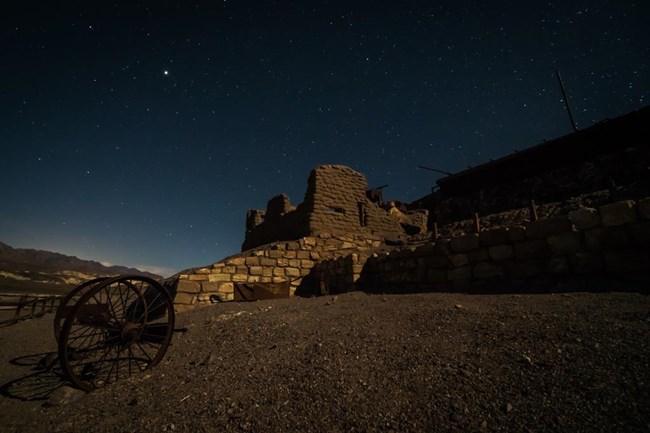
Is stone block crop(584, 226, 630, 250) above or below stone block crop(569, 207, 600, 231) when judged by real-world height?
below

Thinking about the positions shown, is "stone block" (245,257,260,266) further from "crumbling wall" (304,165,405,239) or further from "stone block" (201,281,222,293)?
"crumbling wall" (304,165,405,239)

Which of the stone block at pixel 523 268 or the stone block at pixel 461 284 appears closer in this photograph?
the stone block at pixel 523 268

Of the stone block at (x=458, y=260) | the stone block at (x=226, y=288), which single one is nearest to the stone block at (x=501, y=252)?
the stone block at (x=458, y=260)

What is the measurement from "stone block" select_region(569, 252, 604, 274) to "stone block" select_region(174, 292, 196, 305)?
795 centimetres

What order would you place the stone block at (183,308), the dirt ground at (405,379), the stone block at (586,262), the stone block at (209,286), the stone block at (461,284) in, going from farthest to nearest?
the stone block at (209,286) → the stone block at (183,308) → the stone block at (461,284) → the stone block at (586,262) → the dirt ground at (405,379)

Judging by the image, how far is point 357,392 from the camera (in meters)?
2.38

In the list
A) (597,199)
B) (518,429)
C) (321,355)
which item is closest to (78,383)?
(321,355)

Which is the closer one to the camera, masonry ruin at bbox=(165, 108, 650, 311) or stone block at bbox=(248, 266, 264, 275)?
masonry ruin at bbox=(165, 108, 650, 311)

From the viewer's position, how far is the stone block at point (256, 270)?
8436mm

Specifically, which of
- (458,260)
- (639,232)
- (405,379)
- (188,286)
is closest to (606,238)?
(639,232)

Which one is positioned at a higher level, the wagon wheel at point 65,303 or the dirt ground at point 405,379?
the wagon wheel at point 65,303

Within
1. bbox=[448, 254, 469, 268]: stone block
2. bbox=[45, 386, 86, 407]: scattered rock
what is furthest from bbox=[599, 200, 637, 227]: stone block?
bbox=[45, 386, 86, 407]: scattered rock

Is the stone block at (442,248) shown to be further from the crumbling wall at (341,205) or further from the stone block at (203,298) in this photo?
the stone block at (203,298)

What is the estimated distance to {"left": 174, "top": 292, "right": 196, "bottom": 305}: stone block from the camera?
7.12 meters
